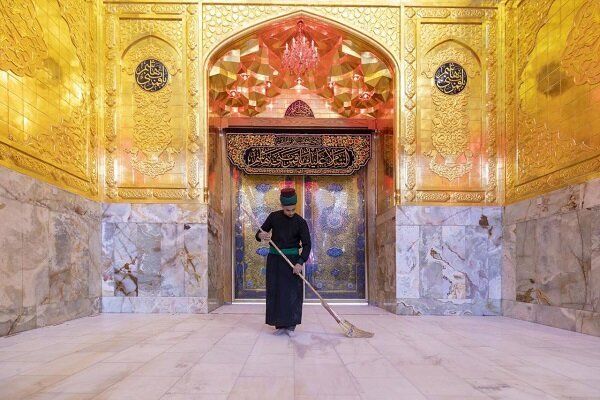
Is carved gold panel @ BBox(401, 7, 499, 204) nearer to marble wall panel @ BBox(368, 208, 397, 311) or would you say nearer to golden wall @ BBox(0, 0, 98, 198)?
marble wall panel @ BBox(368, 208, 397, 311)

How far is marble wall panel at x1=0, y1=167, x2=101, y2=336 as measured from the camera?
4133 mm

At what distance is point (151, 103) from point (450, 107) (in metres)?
4.09

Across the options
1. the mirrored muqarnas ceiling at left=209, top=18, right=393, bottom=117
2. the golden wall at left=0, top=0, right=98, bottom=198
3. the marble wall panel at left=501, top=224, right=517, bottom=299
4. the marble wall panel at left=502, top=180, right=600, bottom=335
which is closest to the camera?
the golden wall at left=0, top=0, right=98, bottom=198

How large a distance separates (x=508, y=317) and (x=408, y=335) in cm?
216

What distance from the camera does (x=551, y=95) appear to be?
17.0 ft

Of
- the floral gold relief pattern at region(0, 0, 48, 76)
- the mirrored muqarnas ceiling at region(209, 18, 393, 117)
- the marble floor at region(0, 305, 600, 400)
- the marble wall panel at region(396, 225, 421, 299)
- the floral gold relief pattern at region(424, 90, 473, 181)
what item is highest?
the mirrored muqarnas ceiling at region(209, 18, 393, 117)

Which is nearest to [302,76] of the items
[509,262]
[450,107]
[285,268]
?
[450,107]

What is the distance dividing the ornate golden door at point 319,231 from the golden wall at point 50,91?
2.95m

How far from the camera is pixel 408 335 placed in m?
4.39

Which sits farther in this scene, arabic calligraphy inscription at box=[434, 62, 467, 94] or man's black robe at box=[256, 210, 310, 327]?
arabic calligraphy inscription at box=[434, 62, 467, 94]

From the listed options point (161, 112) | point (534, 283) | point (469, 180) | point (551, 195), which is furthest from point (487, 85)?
point (161, 112)

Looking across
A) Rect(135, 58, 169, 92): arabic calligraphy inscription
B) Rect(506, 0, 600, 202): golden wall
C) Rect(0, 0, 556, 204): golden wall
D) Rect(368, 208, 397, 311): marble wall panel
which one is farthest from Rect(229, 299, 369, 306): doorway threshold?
Rect(135, 58, 169, 92): arabic calligraphy inscription

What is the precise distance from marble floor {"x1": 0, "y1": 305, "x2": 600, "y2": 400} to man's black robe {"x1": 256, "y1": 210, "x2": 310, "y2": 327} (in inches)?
9.0

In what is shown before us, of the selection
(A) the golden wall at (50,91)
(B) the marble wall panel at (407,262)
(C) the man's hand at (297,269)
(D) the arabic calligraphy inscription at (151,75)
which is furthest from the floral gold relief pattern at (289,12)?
(C) the man's hand at (297,269)
